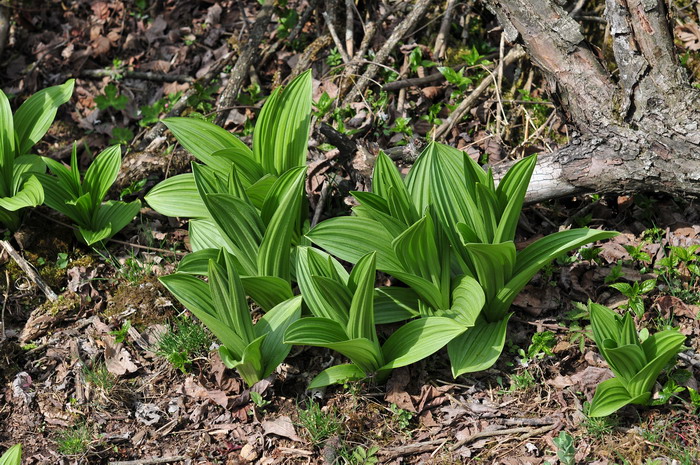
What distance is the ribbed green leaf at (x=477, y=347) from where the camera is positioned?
109 inches

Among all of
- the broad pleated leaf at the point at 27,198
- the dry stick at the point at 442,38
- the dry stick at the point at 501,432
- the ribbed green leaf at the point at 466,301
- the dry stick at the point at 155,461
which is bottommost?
the dry stick at the point at 155,461

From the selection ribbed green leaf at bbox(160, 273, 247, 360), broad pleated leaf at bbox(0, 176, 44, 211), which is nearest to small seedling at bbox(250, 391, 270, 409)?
ribbed green leaf at bbox(160, 273, 247, 360)

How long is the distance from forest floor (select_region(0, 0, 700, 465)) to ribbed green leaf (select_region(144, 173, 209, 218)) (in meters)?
0.33

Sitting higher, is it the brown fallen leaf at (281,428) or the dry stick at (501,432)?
the dry stick at (501,432)

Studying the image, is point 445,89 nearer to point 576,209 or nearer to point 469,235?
point 576,209

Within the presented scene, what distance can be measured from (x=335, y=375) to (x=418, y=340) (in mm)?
390

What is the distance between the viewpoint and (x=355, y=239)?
2.98 m

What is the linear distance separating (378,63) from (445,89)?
472mm

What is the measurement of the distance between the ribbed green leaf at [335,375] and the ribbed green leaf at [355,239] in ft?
1.56

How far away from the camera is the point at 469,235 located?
2.79 metres

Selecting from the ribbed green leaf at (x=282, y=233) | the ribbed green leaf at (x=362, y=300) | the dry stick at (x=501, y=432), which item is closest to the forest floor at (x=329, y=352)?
the dry stick at (x=501, y=432)

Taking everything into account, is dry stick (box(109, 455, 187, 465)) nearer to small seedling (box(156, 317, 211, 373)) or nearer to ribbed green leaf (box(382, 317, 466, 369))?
small seedling (box(156, 317, 211, 373))

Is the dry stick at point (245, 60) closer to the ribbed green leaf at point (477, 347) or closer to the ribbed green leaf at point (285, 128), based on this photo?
the ribbed green leaf at point (285, 128)

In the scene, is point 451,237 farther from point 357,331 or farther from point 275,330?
point 275,330
